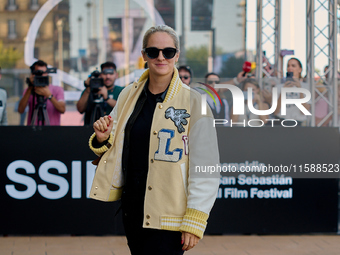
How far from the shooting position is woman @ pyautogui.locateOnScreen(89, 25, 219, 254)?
251 centimetres

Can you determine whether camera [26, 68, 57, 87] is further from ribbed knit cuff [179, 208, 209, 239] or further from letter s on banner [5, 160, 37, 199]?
ribbed knit cuff [179, 208, 209, 239]

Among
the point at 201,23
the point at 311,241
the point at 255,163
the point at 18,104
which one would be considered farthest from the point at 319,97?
the point at 18,104

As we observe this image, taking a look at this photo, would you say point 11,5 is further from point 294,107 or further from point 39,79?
point 294,107

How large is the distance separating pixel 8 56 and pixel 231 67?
3460 mm

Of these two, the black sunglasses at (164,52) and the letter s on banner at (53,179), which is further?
the letter s on banner at (53,179)

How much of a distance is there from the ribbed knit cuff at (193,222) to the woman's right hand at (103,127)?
0.55m

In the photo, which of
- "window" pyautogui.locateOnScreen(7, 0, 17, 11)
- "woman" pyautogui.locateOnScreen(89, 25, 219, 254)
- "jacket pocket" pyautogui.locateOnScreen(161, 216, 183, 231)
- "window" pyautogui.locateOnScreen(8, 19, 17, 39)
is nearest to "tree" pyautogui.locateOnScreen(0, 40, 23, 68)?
"window" pyautogui.locateOnScreen(8, 19, 17, 39)

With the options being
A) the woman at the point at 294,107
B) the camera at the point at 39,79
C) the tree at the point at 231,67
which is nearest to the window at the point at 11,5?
the camera at the point at 39,79

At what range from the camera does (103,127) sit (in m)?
2.59

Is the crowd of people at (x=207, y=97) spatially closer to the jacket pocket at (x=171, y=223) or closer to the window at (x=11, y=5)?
the window at (x=11, y=5)

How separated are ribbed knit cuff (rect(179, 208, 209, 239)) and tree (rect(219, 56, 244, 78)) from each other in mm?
5228

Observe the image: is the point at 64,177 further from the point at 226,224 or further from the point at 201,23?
the point at 201,23

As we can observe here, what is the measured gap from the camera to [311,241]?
5770 mm

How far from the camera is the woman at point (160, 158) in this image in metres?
2.51
